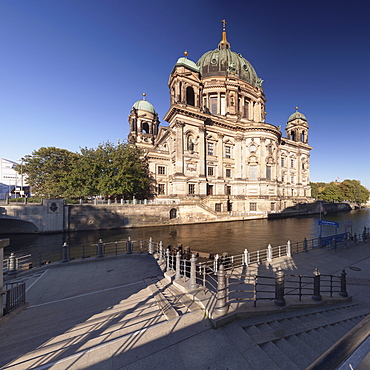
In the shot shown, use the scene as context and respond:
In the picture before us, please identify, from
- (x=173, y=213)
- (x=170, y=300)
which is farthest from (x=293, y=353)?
(x=173, y=213)

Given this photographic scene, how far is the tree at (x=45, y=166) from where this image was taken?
36.8m

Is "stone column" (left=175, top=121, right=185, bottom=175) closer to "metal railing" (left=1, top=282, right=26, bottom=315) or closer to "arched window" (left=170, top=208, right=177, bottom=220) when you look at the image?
"arched window" (left=170, top=208, right=177, bottom=220)

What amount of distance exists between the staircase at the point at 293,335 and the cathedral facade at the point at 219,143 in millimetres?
27079

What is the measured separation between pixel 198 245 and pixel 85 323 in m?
15.1

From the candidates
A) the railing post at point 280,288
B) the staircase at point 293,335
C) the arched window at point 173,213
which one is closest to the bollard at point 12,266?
the staircase at point 293,335

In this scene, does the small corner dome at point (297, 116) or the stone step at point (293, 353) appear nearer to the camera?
the stone step at point (293, 353)

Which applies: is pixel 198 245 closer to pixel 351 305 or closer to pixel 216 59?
pixel 351 305

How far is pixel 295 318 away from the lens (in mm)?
5180

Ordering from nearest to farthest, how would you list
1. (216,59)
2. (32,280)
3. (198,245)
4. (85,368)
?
(85,368), (32,280), (198,245), (216,59)

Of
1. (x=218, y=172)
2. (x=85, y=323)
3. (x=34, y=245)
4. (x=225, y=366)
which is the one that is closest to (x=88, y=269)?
(x=85, y=323)

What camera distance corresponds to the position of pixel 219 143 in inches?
1613

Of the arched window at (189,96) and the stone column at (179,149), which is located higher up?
the arched window at (189,96)

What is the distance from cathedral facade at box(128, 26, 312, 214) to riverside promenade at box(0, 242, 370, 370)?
2634cm

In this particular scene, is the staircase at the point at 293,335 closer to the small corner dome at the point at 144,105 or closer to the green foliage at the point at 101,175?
the green foliage at the point at 101,175
